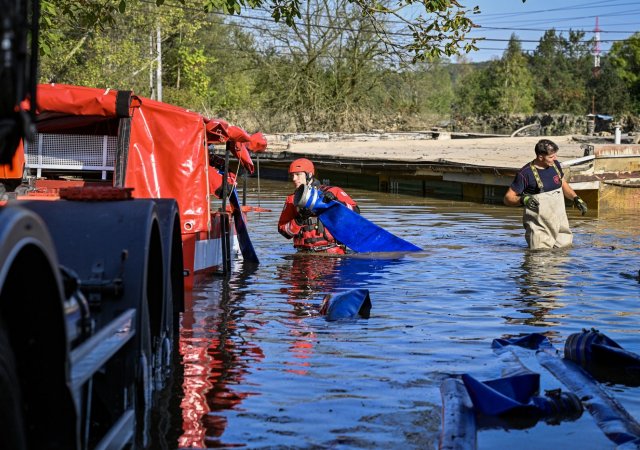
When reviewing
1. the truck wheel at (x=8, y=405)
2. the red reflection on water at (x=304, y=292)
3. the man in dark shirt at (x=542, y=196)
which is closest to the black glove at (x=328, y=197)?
the red reflection on water at (x=304, y=292)

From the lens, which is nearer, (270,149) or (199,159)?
(199,159)

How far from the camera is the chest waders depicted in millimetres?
15688

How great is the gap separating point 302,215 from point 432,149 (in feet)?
77.7

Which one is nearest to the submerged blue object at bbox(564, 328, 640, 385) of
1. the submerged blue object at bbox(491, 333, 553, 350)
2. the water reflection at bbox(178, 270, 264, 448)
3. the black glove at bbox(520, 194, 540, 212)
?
the submerged blue object at bbox(491, 333, 553, 350)

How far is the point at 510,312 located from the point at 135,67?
3554 cm

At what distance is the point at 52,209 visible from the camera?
16.6 ft

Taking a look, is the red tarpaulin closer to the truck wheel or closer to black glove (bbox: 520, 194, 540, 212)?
black glove (bbox: 520, 194, 540, 212)

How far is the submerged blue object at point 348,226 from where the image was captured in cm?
1472

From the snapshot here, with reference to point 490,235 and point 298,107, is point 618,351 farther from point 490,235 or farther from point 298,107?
point 298,107

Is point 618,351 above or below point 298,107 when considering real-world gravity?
below

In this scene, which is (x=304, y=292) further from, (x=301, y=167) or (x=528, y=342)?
(x=528, y=342)

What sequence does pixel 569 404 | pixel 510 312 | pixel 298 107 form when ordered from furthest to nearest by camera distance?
pixel 298 107, pixel 510 312, pixel 569 404

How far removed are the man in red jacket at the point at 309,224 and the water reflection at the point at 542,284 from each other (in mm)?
2646

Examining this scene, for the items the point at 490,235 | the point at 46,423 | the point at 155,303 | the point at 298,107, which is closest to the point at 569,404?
the point at 155,303
